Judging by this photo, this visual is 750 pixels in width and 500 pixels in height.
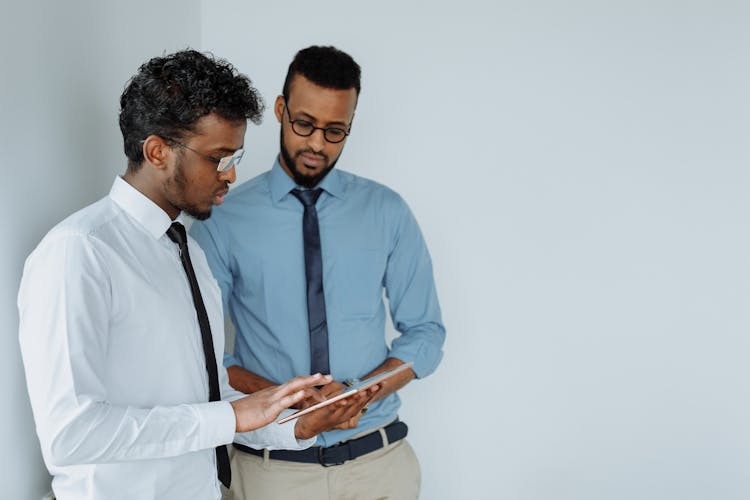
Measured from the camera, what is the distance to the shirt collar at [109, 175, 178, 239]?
1.79 m

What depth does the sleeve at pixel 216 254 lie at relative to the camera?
97.7 inches

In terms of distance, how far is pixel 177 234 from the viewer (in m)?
1.90

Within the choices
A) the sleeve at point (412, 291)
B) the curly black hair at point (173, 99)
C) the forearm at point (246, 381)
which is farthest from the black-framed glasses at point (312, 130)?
the forearm at point (246, 381)

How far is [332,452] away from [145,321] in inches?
36.9

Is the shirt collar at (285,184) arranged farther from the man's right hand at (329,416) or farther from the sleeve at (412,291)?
the man's right hand at (329,416)

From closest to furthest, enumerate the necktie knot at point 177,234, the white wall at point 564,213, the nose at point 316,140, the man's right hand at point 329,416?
the necktie knot at point 177,234 → the man's right hand at point 329,416 → the nose at point 316,140 → the white wall at point 564,213

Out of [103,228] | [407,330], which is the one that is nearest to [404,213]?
[407,330]

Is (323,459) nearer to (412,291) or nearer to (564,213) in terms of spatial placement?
(412,291)

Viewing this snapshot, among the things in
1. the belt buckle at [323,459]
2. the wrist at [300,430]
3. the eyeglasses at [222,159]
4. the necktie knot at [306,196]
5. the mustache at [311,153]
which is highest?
the eyeglasses at [222,159]

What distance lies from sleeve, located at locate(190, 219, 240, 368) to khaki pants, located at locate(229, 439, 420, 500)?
33 cm

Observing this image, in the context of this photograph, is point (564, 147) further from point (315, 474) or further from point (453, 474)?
point (315, 474)

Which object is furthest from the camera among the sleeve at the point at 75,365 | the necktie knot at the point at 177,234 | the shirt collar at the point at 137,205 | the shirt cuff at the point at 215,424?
the necktie knot at the point at 177,234

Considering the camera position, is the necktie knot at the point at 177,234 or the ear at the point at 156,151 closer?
the ear at the point at 156,151

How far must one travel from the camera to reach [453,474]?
341cm
